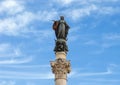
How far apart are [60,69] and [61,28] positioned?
4.29 meters

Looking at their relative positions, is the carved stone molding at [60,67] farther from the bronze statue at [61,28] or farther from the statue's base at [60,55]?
the bronze statue at [61,28]

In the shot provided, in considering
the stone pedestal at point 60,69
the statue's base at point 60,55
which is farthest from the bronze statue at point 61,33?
the stone pedestal at point 60,69

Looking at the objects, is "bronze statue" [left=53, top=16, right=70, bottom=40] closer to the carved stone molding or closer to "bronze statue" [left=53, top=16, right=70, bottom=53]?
"bronze statue" [left=53, top=16, right=70, bottom=53]

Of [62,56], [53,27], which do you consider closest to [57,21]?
[53,27]

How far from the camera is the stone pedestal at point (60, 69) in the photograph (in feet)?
138

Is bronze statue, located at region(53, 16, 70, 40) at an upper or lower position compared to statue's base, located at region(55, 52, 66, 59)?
upper

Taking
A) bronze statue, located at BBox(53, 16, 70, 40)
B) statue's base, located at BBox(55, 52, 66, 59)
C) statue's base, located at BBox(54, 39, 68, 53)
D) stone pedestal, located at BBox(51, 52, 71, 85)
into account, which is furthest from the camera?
bronze statue, located at BBox(53, 16, 70, 40)

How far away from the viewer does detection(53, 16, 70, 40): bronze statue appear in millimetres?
44469

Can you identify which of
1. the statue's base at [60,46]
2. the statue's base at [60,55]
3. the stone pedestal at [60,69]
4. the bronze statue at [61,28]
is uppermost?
the bronze statue at [61,28]

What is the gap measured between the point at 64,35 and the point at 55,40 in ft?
3.06

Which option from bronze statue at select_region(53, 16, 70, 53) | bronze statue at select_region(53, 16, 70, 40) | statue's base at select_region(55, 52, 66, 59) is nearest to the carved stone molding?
statue's base at select_region(55, 52, 66, 59)

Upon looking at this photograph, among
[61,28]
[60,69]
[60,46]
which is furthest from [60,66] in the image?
[61,28]

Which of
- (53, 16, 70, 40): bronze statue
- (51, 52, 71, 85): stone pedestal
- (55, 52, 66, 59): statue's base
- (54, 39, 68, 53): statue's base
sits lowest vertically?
(51, 52, 71, 85): stone pedestal

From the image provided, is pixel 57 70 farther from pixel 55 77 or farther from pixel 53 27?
pixel 53 27
